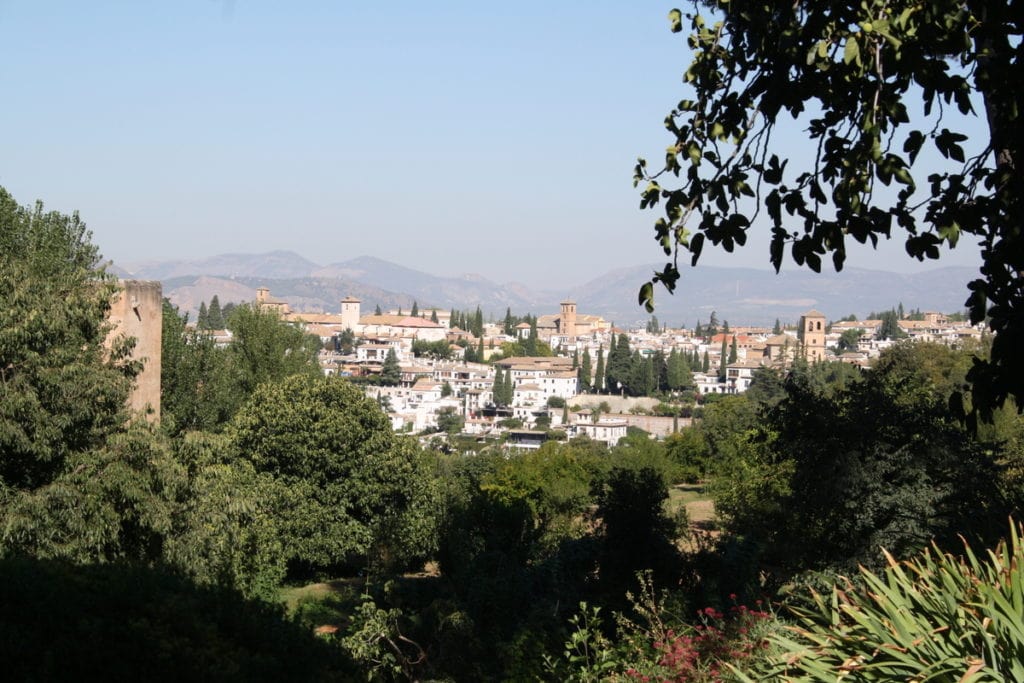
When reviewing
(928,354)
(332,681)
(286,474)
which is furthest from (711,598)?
(928,354)

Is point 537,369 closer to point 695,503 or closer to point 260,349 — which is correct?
point 260,349

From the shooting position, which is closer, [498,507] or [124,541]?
[124,541]

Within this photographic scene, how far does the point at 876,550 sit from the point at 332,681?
4.60 meters

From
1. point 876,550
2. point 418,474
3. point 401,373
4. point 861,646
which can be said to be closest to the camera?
point 861,646

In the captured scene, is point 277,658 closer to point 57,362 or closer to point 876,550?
point 57,362

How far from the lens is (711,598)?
7.30 metres

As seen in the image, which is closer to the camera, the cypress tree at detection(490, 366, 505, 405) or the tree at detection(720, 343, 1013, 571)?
the tree at detection(720, 343, 1013, 571)

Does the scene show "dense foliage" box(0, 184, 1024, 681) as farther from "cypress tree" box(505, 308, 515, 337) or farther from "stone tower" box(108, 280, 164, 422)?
"cypress tree" box(505, 308, 515, 337)

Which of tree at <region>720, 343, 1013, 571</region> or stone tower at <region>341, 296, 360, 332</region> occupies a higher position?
stone tower at <region>341, 296, 360, 332</region>

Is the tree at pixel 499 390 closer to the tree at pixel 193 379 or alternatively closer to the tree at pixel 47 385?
the tree at pixel 193 379

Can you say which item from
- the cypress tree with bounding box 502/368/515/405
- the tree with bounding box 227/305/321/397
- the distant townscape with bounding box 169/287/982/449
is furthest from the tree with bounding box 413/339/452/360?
the tree with bounding box 227/305/321/397

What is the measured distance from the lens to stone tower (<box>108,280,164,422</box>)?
13297 millimetres

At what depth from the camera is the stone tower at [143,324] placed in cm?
1330

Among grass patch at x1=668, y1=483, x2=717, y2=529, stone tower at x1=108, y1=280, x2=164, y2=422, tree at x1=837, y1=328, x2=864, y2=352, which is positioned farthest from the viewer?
tree at x1=837, y1=328, x2=864, y2=352
